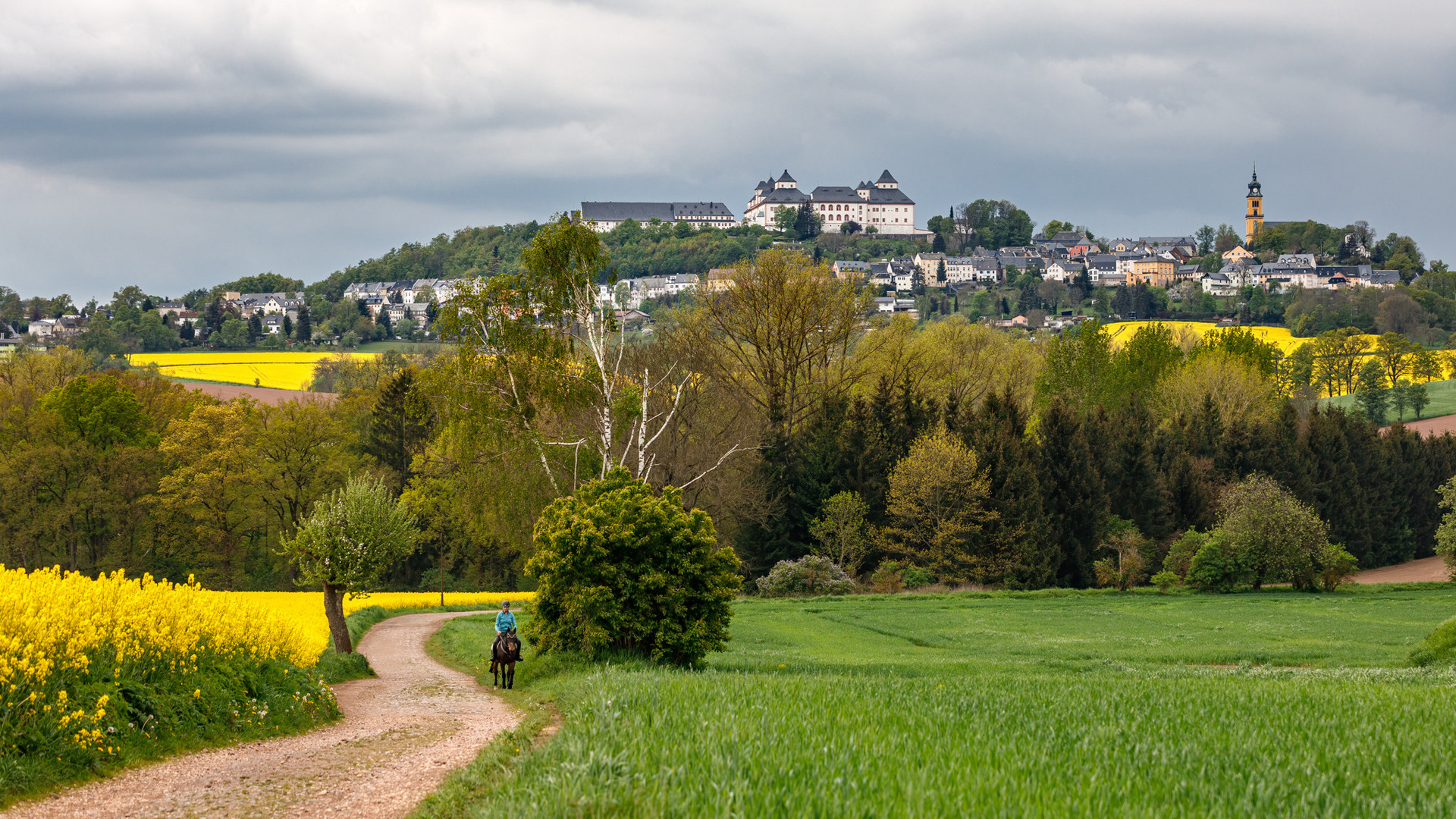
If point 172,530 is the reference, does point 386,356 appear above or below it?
above

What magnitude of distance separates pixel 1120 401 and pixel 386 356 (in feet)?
244

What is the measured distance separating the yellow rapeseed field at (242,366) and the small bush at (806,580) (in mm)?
84964

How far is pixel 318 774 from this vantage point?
10359 mm

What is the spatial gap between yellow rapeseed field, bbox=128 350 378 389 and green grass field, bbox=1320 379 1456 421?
11817cm

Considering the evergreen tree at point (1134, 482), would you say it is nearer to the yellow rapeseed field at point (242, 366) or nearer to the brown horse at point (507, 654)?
the brown horse at point (507, 654)

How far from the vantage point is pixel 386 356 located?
109 meters

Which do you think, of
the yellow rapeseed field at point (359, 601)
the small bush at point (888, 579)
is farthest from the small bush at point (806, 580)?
the yellow rapeseed field at point (359, 601)

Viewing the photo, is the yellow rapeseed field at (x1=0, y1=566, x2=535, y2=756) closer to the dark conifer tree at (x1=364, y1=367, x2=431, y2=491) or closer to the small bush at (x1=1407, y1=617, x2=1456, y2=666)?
the small bush at (x1=1407, y1=617, x2=1456, y2=666)

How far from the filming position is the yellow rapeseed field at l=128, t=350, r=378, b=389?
12862 centimetres

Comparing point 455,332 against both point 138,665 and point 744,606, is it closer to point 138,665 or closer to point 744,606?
point 744,606

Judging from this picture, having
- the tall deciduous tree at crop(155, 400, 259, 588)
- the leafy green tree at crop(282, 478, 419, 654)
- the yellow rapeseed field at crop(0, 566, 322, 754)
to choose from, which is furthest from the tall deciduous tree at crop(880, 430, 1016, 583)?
the tall deciduous tree at crop(155, 400, 259, 588)

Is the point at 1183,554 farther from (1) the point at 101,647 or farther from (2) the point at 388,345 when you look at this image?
(2) the point at 388,345

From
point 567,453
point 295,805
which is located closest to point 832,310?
point 567,453

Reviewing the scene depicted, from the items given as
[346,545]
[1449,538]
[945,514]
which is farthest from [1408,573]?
[346,545]
